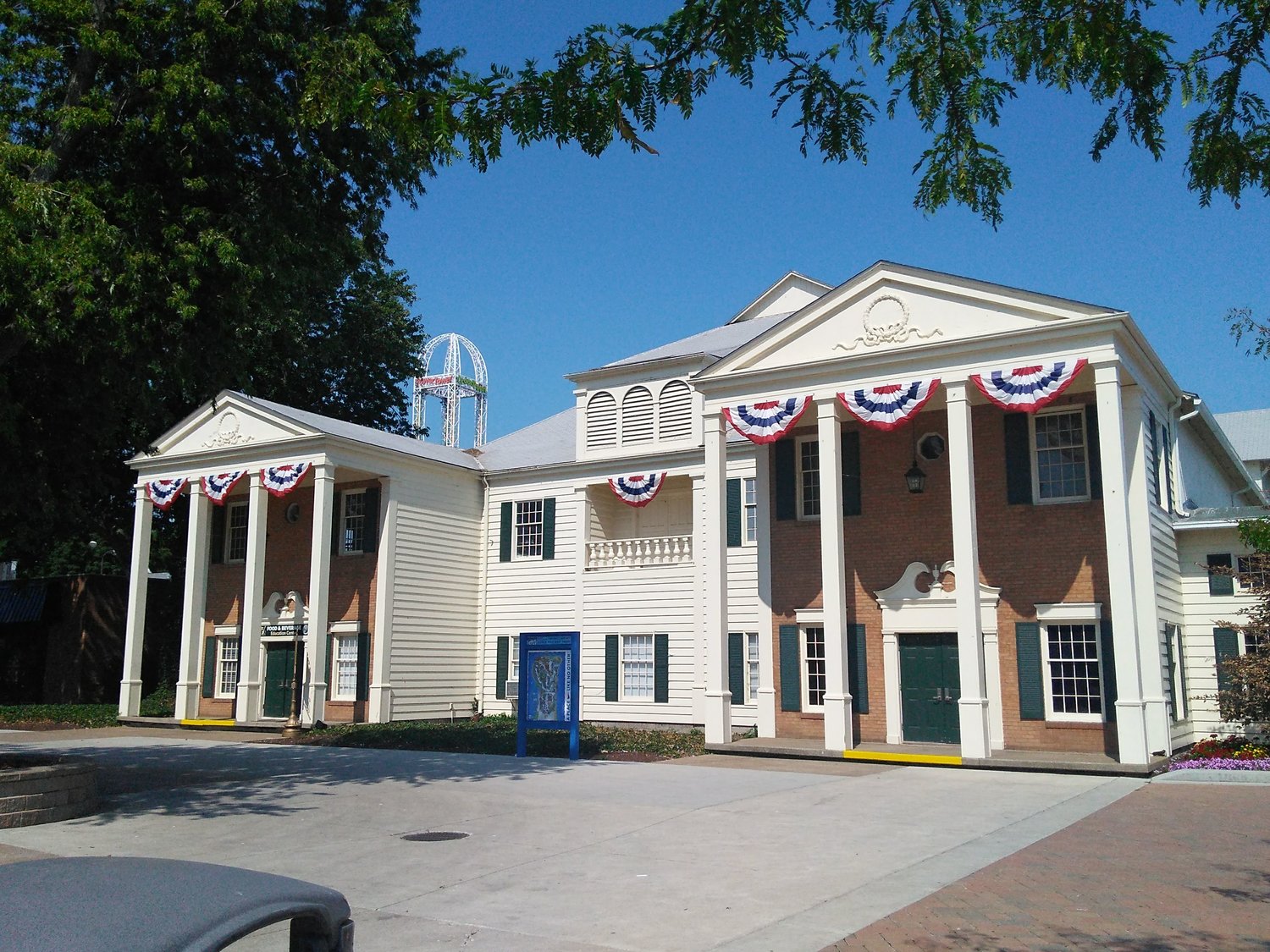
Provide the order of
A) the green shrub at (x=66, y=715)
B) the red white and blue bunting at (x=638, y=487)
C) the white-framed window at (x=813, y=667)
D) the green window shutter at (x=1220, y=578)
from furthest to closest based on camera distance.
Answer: the green shrub at (x=66, y=715), the red white and blue bunting at (x=638, y=487), the white-framed window at (x=813, y=667), the green window shutter at (x=1220, y=578)

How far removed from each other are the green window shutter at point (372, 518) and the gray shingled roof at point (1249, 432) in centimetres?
3285

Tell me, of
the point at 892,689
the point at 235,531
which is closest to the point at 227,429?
the point at 235,531

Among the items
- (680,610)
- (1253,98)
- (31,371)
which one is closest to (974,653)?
(680,610)

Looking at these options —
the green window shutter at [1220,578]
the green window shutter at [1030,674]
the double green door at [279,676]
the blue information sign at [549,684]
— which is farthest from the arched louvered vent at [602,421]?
the green window shutter at [1220,578]

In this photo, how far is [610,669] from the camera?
27.0 meters

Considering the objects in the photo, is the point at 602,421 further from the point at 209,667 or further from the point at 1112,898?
the point at 1112,898

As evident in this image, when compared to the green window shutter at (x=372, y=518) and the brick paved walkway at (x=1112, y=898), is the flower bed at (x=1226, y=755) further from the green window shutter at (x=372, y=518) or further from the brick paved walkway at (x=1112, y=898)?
the green window shutter at (x=372, y=518)

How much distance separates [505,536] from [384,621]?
4.17m

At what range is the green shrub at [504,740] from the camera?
67.7 ft

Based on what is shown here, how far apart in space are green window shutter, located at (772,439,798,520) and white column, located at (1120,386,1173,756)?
6303mm

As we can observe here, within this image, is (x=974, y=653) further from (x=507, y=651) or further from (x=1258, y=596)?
(x=507, y=651)

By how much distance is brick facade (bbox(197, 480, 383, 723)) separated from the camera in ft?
92.8

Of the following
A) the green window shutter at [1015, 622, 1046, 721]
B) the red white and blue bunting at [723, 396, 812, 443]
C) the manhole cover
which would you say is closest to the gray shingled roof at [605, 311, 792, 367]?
the red white and blue bunting at [723, 396, 812, 443]

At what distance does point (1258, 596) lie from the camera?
741 inches
